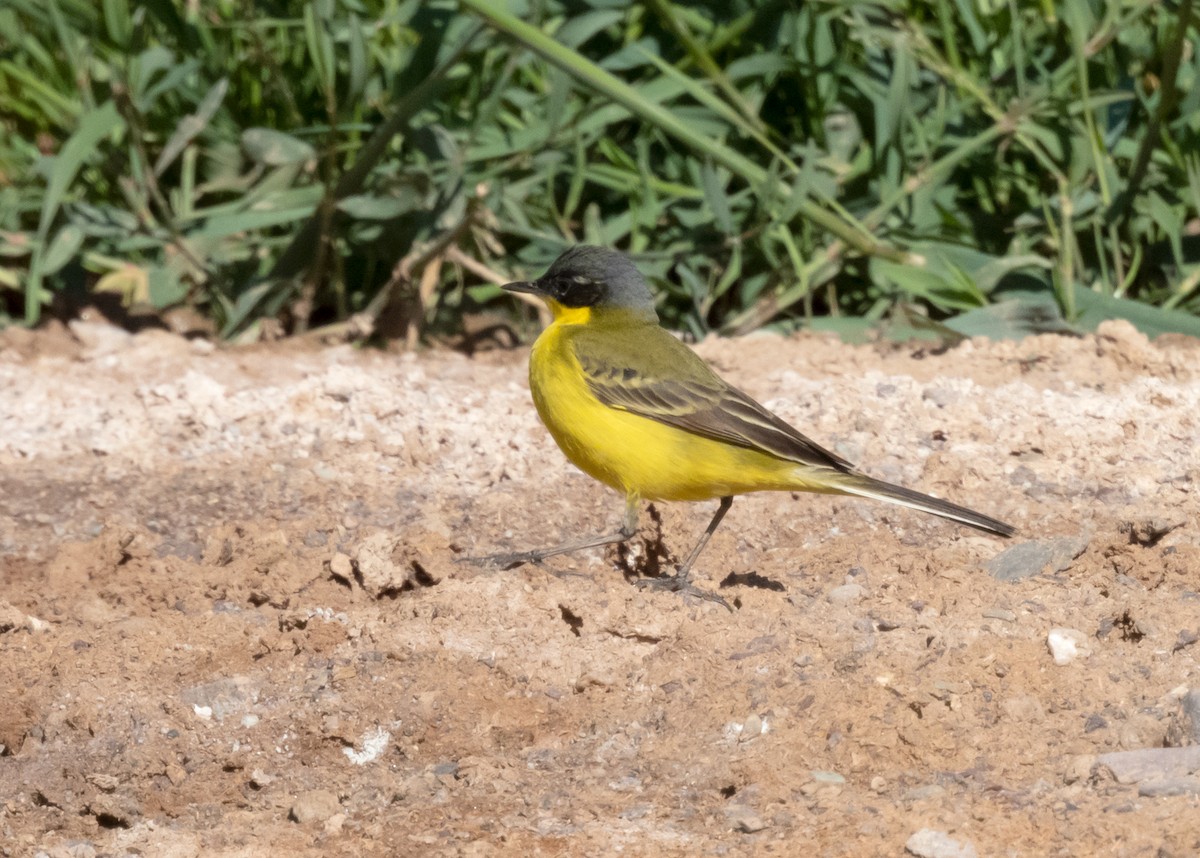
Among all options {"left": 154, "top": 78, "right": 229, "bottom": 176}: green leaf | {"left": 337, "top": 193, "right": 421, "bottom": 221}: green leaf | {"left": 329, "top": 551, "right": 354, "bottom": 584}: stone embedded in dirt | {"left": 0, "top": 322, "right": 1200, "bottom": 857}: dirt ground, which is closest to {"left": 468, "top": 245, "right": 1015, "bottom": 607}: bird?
{"left": 0, "top": 322, "right": 1200, "bottom": 857}: dirt ground

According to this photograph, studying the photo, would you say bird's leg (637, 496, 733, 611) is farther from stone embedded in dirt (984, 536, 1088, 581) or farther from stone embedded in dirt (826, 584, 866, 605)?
stone embedded in dirt (984, 536, 1088, 581)

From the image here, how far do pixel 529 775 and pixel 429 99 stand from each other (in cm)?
374

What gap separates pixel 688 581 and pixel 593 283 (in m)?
1.30

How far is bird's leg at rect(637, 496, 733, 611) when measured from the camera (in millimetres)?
4895

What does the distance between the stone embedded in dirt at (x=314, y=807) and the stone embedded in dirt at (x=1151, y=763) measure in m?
1.83

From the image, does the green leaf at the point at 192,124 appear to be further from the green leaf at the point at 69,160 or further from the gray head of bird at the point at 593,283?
the gray head of bird at the point at 593,283

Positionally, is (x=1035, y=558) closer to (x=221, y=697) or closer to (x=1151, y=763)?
(x=1151, y=763)

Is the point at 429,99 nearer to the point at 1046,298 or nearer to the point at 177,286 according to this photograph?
the point at 177,286

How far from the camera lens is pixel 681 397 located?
5410 mm

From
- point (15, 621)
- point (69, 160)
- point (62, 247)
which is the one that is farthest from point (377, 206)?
point (15, 621)

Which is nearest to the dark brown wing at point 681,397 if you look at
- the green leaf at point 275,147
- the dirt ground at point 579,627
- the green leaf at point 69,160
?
the dirt ground at point 579,627

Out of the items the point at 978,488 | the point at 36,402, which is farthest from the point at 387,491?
the point at 978,488

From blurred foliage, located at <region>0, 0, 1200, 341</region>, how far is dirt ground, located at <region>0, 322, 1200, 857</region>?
676mm

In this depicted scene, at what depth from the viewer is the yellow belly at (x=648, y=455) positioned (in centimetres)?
516
